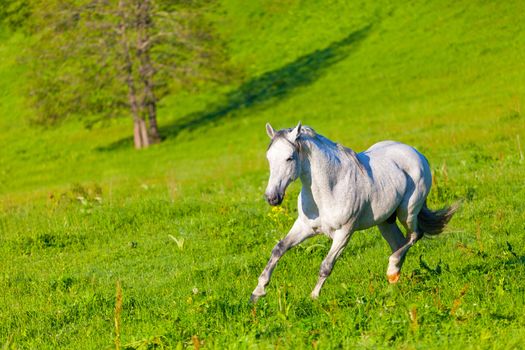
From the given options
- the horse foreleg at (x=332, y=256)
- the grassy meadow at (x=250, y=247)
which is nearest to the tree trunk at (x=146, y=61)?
the grassy meadow at (x=250, y=247)

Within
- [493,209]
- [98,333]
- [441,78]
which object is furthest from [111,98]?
[98,333]

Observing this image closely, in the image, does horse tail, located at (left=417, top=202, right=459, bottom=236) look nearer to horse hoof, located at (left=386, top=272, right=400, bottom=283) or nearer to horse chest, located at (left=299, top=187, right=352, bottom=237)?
horse hoof, located at (left=386, top=272, right=400, bottom=283)

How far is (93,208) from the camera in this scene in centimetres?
1658

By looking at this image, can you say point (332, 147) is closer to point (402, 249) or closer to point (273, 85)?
point (402, 249)

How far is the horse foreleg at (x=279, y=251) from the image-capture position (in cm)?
885

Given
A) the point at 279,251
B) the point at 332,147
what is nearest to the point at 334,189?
the point at 332,147

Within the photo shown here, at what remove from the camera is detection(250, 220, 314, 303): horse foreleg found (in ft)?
29.0

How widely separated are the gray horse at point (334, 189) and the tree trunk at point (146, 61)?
33234 millimetres

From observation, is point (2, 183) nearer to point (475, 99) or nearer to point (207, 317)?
point (475, 99)

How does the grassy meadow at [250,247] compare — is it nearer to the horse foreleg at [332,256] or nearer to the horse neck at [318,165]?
the horse foreleg at [332,256]

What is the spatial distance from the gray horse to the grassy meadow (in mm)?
542

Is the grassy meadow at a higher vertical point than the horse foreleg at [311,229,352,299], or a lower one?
lower

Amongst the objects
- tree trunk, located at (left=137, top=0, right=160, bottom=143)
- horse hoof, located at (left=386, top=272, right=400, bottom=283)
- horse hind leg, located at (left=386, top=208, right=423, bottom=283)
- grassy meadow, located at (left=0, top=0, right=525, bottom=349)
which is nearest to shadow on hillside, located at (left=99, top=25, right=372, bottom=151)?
tree trunk, located at (left=137, top=0, right=160, bottom=143)

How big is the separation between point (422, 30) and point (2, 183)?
1106 inches
